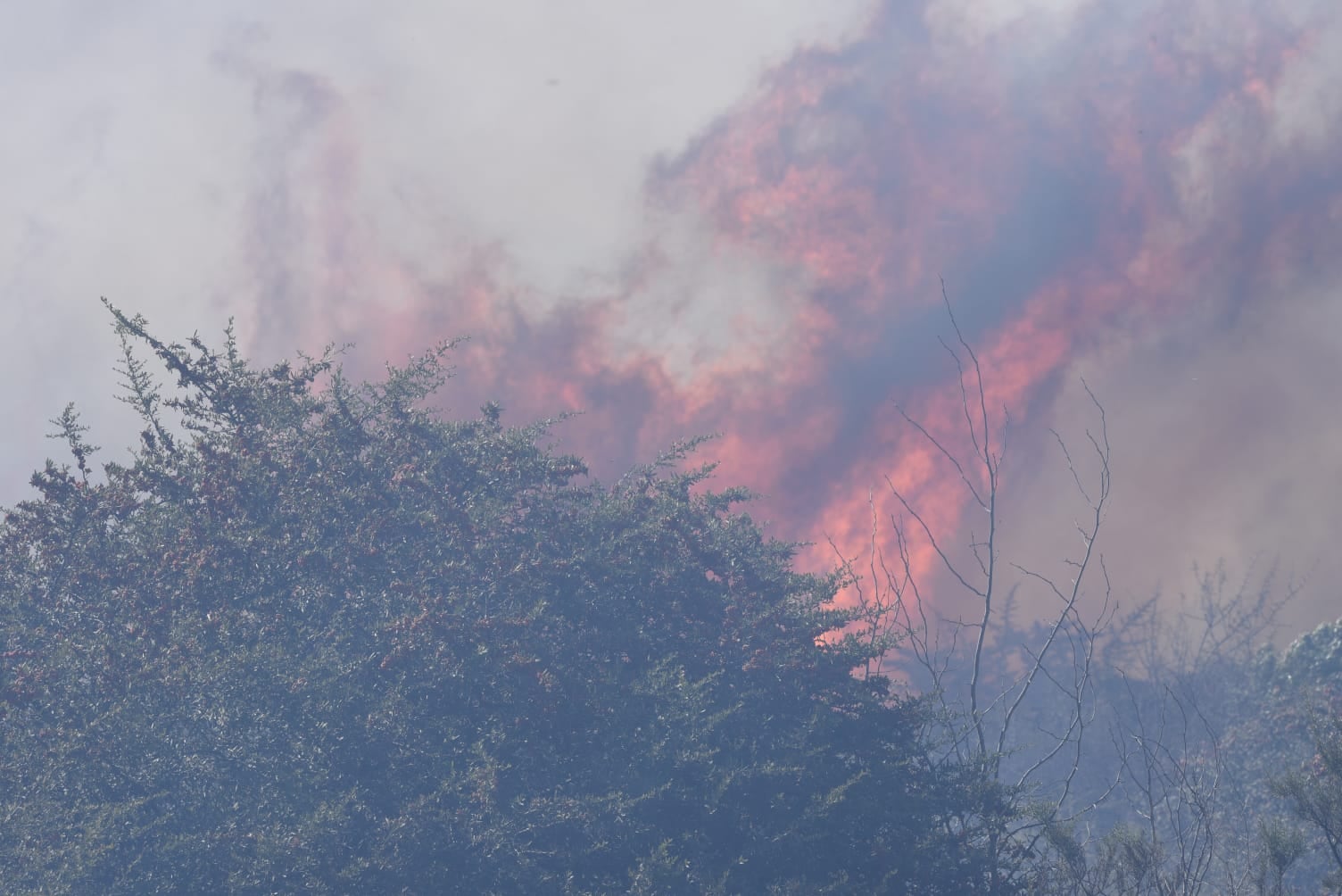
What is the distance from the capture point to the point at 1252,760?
32000 millimetres

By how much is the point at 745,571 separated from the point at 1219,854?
1877 centimetres

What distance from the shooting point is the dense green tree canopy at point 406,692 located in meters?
14.0

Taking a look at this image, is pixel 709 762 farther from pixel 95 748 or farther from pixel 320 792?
pixel 95 748

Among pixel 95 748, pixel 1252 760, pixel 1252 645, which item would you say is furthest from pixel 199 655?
pixel 1252 645

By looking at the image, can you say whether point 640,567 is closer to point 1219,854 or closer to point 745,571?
point 745,571

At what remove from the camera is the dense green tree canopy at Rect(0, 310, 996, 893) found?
13977 mm

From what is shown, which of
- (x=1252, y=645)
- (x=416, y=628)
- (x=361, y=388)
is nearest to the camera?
(x=416, y=628)

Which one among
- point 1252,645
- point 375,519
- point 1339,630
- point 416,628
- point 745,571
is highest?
point 1252,645

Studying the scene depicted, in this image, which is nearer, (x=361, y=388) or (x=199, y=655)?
(x=199, y=655)

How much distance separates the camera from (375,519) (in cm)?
1697

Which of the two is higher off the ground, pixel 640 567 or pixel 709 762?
pixel 640 567

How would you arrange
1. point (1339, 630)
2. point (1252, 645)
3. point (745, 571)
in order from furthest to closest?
point (1252, 645), point (1339, 630), point (745, 571)

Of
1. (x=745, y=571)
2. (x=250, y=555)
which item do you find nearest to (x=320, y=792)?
(x=250, y=555)

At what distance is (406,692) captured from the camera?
15352mm
